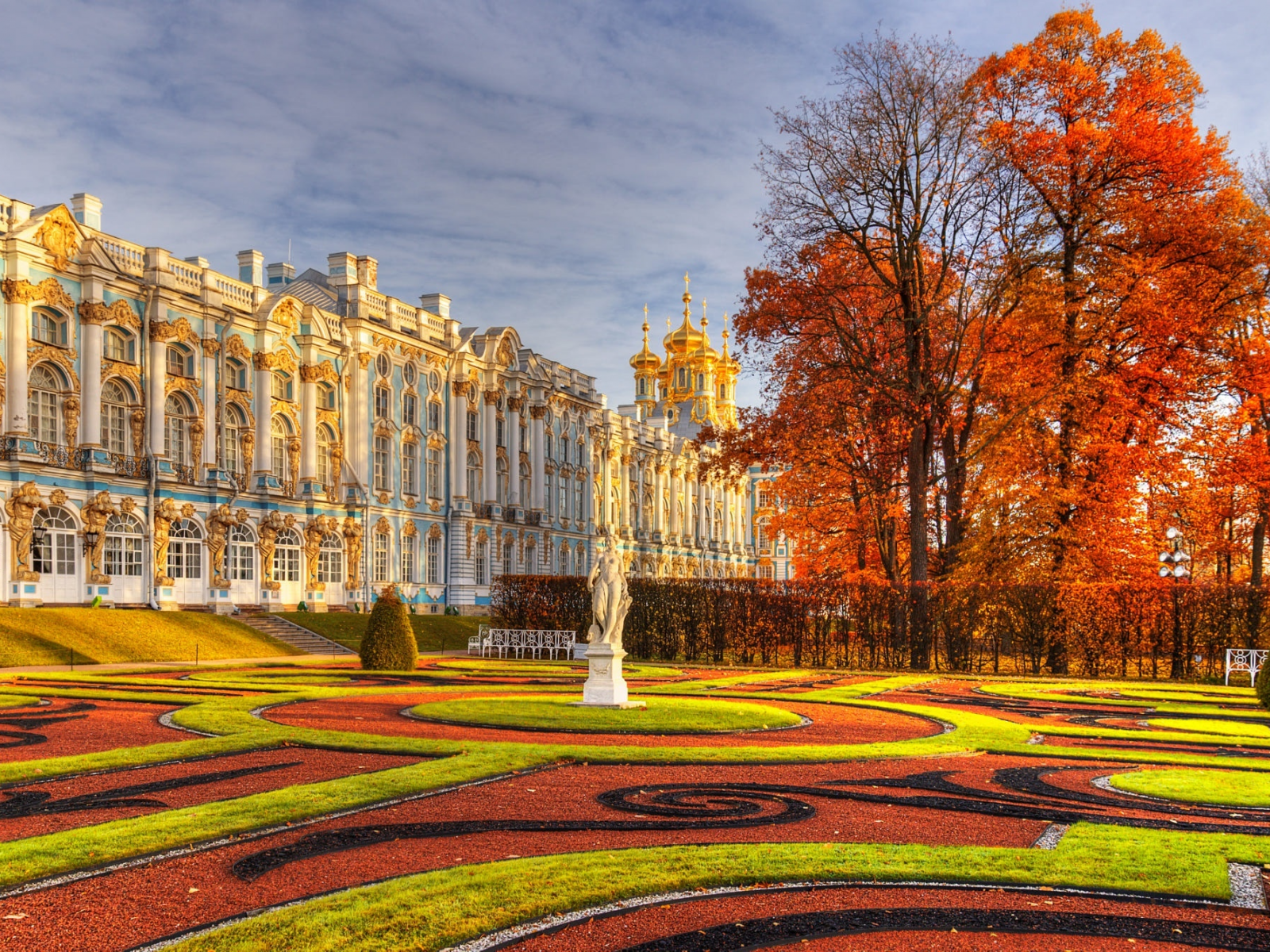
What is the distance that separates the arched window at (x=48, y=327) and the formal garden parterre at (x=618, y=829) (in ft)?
68.8

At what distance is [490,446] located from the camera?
182 feet

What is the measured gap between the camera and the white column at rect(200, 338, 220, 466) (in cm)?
3859

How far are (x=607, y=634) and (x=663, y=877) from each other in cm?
972

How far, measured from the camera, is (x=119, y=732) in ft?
42.4

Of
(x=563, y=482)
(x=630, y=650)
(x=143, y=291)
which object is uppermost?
(x=143, y=291)

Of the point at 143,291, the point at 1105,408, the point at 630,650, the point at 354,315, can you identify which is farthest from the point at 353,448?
the point at 1105,408

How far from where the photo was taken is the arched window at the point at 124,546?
114 feet

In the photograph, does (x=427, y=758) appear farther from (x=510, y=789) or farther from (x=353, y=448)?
(x=353, y=448)

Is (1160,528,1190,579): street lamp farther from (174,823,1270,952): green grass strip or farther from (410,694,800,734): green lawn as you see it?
(174,823,1270,952): green grass strip

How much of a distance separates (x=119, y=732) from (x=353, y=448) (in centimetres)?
3369

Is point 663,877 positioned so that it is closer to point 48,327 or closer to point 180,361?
point 48,327

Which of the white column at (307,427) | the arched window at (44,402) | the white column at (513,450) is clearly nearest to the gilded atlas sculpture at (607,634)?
the arched window at (44,402)

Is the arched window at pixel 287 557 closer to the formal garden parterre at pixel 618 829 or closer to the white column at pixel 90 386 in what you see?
the white column at pixel 90 386

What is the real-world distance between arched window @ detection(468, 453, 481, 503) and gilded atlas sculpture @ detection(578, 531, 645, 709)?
127 feet
